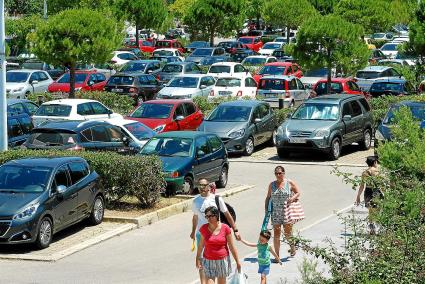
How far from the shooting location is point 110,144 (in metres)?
25.7

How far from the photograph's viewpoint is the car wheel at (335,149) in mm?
28791

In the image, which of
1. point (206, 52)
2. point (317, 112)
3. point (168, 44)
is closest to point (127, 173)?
point (317, 112)

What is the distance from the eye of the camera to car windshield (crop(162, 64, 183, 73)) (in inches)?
1887

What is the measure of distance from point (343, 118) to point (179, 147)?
24.4ft

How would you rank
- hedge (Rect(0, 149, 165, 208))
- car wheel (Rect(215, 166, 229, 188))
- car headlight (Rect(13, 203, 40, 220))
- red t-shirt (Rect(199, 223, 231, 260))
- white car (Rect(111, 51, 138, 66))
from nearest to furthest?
red t-shirt (Rect(199, 223, 231, 260)) < car headlight (Rect(13, 203, 40, 220)) < hedge (Rect(0, 149, 165, 208)) < car wheel (Rect(215, 166, 229, 188)) < white car (Rect(111, 51, 138, 66))

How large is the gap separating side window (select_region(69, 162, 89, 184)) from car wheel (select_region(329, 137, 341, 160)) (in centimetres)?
1063

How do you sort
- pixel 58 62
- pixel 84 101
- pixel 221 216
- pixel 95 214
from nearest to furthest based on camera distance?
1. pixel 221 216
2. pixel 95 214
3. pixel 84 101
4. pixel 58 62

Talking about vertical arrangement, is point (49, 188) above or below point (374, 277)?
below

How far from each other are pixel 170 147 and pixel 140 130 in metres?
4.37

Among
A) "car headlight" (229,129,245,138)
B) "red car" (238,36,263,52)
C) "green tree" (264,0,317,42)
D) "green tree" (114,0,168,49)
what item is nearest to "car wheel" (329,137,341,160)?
"car headlight" (229,129,245,138)

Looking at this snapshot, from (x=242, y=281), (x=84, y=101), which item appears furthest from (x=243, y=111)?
(x=242, y=281)

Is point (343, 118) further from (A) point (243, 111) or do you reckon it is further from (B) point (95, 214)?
(B) point (95, 214)

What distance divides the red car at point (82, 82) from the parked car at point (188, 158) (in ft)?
58.7

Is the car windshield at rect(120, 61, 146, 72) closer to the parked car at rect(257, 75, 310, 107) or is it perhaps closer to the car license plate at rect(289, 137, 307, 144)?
the parked car at rect(257, 75, 310, 107)
